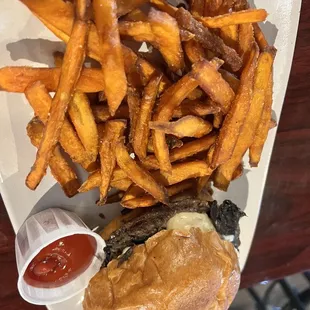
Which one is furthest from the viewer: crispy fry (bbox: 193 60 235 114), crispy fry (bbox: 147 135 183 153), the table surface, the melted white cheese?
the table surface

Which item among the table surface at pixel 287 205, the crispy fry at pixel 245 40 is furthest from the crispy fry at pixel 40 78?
the table surface at pixel 287 205

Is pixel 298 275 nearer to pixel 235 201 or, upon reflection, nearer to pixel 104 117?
pixel 235 201

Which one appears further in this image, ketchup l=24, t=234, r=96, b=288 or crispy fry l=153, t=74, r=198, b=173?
Result: ketchup l=24, t=234, r=96, b=288

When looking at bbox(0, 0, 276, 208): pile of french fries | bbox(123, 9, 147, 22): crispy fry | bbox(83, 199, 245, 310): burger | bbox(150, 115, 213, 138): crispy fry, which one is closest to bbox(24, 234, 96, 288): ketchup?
bbox(83, 199, 245, 310): burger

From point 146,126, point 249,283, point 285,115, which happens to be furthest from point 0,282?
point 285,115

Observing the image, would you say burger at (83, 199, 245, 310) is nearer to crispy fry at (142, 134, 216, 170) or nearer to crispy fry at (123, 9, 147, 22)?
crispy fry at (142, 134, 216, 170)

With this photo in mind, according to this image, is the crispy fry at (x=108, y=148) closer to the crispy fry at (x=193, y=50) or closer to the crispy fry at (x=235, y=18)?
the crispy fry at (x=193, y=50)

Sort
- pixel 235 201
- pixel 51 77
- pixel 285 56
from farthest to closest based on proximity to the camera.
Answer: pixel 235 201, pixel 285 56, pixel 51 77
